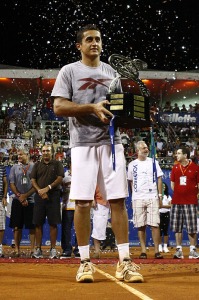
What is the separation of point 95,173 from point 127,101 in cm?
70

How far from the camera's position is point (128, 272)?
184 inches

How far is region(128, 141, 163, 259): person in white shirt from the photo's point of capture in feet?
33.0

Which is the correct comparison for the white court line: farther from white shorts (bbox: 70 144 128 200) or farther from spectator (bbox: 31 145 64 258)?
spectator (bbox: 31 145 64 258)

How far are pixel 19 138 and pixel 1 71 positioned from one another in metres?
9.03

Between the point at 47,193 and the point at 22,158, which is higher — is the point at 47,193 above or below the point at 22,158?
below

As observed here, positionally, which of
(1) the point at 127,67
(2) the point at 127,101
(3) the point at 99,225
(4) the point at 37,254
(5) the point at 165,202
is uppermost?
(1) the point at 127,67

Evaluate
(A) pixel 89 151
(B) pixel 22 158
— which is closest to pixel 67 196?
(B) pixel 22 158

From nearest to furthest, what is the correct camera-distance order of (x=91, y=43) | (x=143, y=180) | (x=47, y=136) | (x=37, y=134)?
(x=91, y=43) → (x=143, y=180) → (x=37, y=134) → (x=47, y=136)

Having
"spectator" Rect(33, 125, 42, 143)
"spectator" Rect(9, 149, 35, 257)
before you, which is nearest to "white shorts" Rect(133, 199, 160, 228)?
"spectator" Rect(9, 149, 35, 257)

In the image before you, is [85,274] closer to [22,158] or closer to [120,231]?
[120,231]

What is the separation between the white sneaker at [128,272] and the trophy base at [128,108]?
119 centimetres

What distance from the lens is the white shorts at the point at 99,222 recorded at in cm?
1012

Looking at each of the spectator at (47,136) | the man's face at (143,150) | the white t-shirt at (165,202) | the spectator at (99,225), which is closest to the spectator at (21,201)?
the spectator at (99,225)

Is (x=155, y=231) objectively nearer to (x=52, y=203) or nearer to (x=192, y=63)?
(x=52, y=203)
